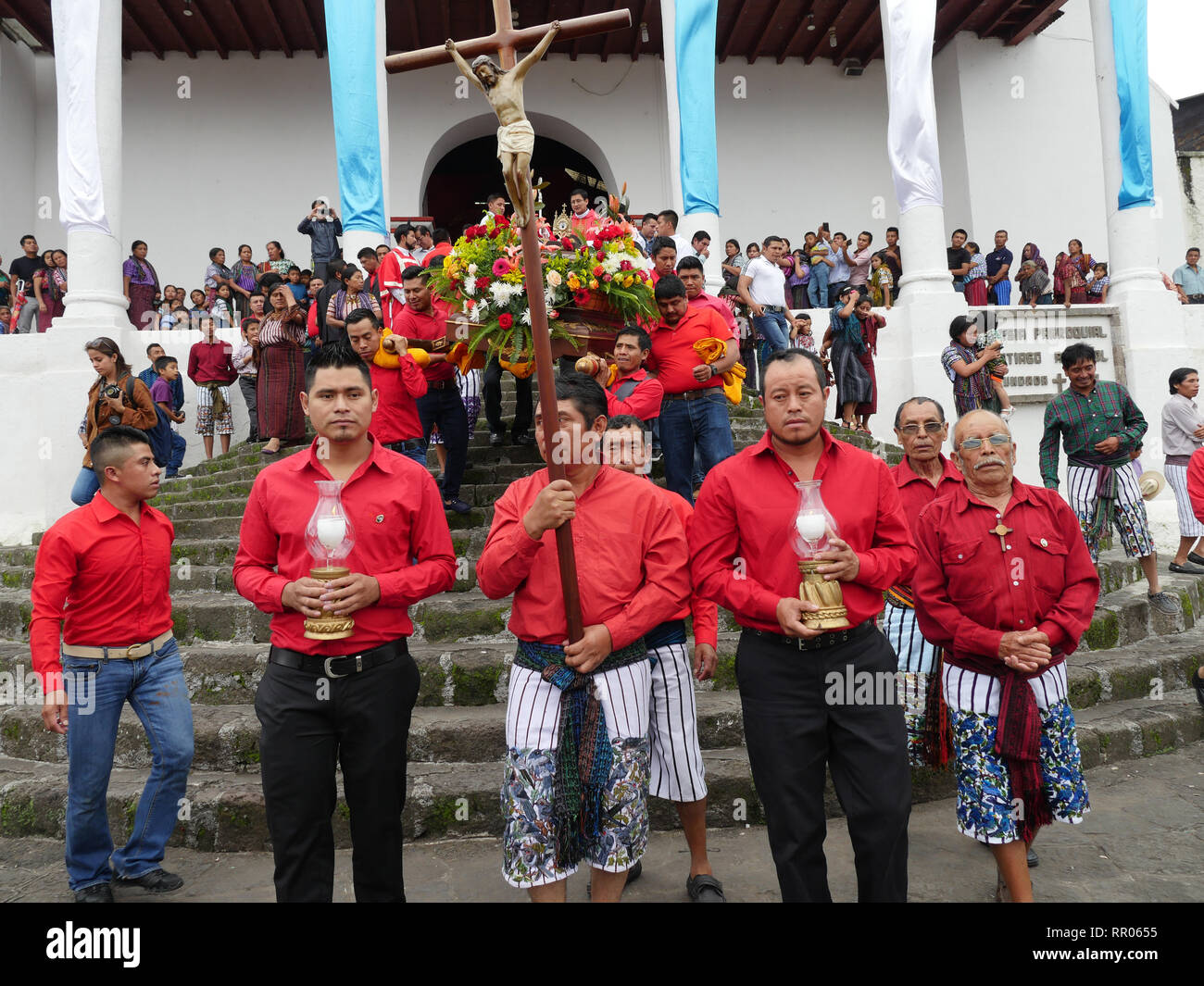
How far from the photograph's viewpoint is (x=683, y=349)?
5730mm

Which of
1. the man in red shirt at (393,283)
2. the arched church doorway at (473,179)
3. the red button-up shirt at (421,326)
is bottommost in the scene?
the red button-up shirt at (421,326)

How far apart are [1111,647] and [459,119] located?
46.7ft

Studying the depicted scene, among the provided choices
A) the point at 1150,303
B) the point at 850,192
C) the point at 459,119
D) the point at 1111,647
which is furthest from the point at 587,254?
the point at 850,192

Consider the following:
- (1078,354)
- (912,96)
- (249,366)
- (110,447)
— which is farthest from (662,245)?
(912,96)

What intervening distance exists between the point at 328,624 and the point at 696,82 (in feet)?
33.1

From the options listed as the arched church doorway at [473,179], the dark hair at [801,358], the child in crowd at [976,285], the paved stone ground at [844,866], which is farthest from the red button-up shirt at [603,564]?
the arched church doorway at [473,179]

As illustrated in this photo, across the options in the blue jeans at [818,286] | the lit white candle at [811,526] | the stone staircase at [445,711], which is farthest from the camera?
the blue jeans at [818,286]

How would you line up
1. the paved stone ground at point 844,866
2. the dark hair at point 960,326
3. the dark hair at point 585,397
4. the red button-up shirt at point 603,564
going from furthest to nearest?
1. the dark hair at point 960,326
2. the paved stone ground at point 844,866
3. the dark hair at point 585,397
4. the red button-up shirt at point 603,564

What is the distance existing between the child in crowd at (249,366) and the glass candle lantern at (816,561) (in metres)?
8.05

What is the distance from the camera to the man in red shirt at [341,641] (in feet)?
8.66

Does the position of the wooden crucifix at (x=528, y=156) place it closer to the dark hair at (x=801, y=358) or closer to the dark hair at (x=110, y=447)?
the dark hair at (x=801, y=358)

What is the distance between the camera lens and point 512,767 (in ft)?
9.01

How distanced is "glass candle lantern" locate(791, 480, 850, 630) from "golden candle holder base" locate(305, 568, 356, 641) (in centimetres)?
137
